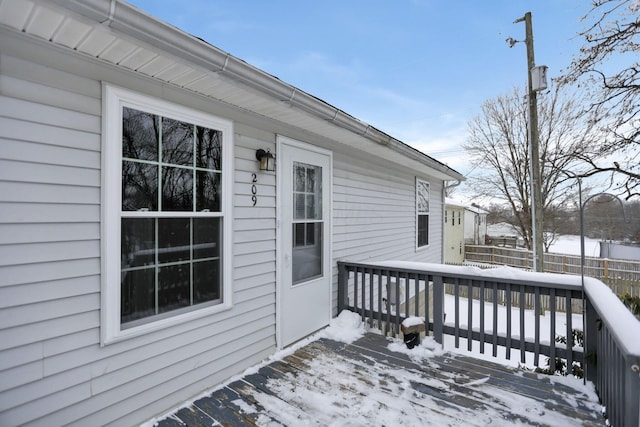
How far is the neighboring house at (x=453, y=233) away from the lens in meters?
14.6

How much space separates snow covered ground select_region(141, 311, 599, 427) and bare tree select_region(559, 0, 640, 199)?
431 centimetres

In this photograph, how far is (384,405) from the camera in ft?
7.89

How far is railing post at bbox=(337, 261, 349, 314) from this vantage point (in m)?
4.28

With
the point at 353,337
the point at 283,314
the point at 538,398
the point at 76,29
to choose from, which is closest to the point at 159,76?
the point at 76,29

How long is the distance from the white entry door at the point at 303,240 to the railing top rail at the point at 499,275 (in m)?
0.74

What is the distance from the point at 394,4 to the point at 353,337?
7923mm

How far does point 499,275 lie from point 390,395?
5.44 feet

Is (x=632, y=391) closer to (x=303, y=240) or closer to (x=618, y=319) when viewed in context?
(x=618, y=319)

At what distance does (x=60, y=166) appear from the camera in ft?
6.02

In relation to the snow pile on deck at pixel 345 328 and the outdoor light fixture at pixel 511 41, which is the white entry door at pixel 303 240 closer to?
the snow pile on deck at pixel 345 328

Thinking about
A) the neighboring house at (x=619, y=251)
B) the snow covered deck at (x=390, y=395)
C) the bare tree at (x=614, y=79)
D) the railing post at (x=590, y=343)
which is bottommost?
the snow covered deck at (x=390, y=395)

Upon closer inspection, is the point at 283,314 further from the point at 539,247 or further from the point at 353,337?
the point at 539,247

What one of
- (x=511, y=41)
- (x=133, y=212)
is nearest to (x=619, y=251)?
(x=133, y=212)

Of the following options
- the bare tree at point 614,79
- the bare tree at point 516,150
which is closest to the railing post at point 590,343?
the bare tree at point 614,79
